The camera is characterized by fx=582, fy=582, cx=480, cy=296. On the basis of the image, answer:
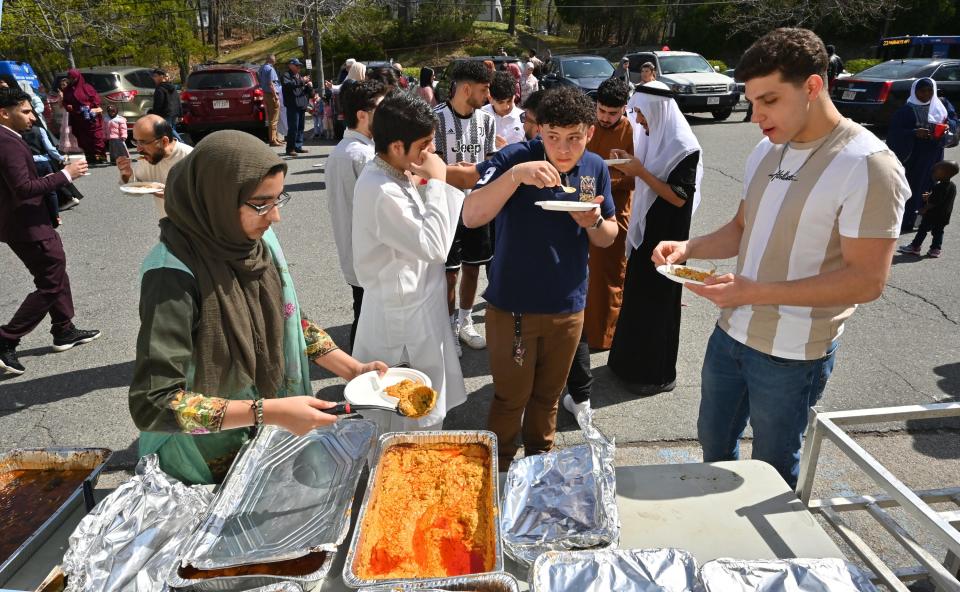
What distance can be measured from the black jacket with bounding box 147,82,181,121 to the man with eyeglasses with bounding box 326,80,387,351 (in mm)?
10294

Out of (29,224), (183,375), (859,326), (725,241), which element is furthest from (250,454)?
(859,326)

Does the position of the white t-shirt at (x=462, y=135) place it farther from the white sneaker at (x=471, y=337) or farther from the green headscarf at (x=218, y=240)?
the green headscarf at (x=218, y=240)

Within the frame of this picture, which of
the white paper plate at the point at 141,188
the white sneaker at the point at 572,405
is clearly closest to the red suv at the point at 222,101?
the white paper plate at the point at 141,188

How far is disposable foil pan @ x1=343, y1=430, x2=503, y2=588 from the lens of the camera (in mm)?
1500

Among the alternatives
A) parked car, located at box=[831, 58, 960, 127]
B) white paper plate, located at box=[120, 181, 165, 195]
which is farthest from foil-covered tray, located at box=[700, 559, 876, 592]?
parked car, located at box=[831, 58, 960, 127]

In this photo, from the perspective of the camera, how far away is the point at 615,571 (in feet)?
5.12

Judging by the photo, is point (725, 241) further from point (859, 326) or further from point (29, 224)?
point (29, 224)

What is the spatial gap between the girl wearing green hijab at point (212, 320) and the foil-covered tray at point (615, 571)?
0.76m

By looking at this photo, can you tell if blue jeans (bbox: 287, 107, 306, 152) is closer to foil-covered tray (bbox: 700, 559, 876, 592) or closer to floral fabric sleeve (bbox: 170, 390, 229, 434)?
floral fabric sleeve (bbox: 170, 390, 229, 434)

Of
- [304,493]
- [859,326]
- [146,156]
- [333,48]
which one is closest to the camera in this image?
[304,493]

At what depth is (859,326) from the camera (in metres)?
5.18

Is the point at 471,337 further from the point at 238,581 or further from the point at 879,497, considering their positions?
the point at 238,581

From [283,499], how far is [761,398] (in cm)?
179

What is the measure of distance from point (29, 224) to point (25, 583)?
147 inches
